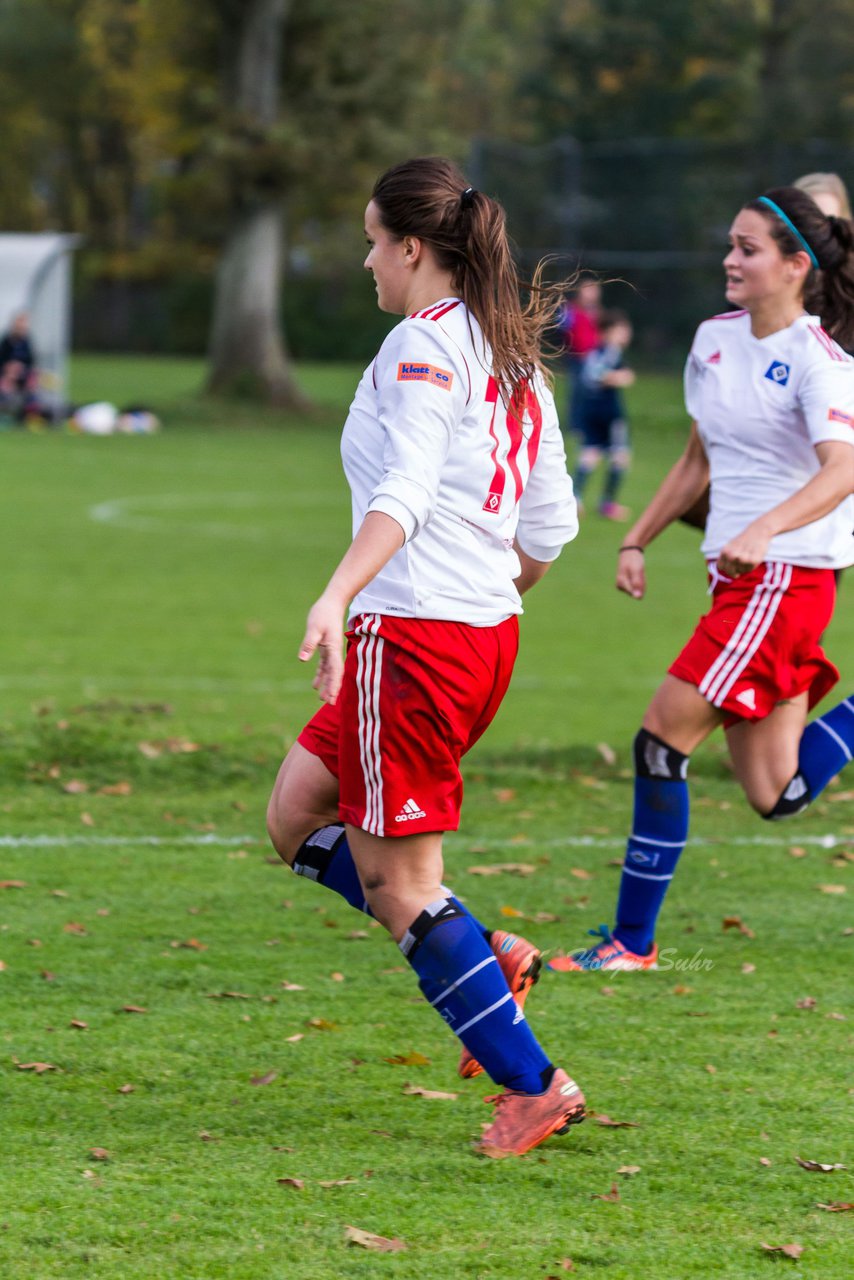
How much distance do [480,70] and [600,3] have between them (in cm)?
1465

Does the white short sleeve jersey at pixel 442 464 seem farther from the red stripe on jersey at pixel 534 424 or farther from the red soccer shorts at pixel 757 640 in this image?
the red soccer shorts at pixel 757 640

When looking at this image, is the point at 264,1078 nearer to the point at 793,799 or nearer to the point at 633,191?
the point at 793,799

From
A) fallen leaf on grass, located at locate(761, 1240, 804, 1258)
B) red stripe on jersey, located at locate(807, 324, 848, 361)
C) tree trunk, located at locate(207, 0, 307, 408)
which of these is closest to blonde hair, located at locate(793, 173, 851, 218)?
red stripe on jersey, located at locate(807, 324, 848, 361)

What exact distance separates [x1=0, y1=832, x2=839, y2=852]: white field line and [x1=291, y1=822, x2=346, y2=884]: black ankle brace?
2.48m

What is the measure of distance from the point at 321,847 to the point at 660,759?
1405mm

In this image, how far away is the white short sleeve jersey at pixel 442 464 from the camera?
346 cm

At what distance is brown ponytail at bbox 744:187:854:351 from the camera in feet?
17.0

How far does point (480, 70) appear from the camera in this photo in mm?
68375

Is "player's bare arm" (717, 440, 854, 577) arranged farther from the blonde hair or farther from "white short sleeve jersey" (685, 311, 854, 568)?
the blonde hair


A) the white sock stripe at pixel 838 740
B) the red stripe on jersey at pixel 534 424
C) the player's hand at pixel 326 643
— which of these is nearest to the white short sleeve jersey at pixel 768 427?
the white sock stripe at pixel 838 740

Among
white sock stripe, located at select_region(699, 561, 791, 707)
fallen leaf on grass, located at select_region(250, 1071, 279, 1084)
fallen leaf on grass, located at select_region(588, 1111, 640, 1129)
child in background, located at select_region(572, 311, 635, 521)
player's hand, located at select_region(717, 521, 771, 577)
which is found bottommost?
child in background, located at select_region(572, 311, 635, 521)

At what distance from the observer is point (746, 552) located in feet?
14.5

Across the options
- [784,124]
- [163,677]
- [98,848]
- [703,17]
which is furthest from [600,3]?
[98,848]

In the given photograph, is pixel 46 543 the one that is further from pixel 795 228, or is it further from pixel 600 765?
pixel 795 228
